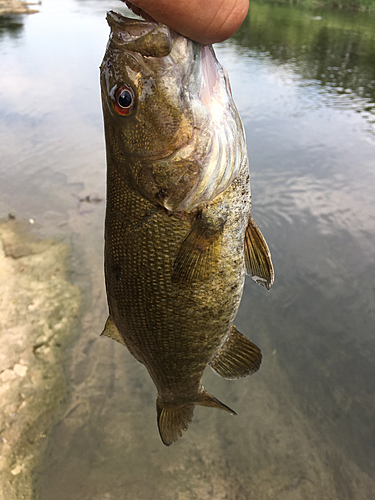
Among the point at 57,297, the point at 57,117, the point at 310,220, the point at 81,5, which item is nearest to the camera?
the point at 57,297

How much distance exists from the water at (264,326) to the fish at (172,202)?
6.90 ft

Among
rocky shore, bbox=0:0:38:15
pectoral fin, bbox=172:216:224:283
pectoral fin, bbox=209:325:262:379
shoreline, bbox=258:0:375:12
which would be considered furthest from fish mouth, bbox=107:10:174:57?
shoreline, bbox=258:0:375:12

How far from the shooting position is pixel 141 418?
387 centimetres

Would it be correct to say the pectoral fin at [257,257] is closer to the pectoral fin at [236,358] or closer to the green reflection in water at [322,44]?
the pectoral fin at [236,358]

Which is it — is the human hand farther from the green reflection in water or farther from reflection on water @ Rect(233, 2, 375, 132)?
the green reflection in water

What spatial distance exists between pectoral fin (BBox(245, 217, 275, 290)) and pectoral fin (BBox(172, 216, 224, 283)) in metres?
0.24

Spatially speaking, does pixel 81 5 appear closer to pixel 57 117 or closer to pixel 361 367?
pixel 57 117

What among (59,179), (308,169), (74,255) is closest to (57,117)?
(59,179)

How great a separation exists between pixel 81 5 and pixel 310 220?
39206mm

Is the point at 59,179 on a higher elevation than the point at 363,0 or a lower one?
lower

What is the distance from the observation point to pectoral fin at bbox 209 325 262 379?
→ 79.7 inches

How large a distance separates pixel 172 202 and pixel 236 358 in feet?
3.37

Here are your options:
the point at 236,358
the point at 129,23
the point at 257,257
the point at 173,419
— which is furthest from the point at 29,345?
Result: the point at 129,23

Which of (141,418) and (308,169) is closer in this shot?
(141,418)
